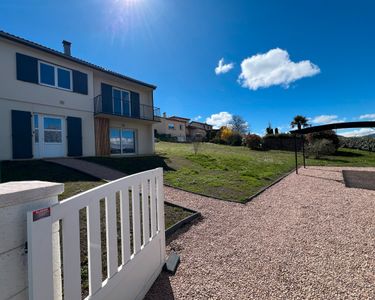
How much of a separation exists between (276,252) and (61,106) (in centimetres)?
1280

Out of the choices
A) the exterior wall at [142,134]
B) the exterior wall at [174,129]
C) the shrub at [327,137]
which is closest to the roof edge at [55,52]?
the exterior wall at [142,134]

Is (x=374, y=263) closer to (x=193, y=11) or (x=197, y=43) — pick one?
(x=193, y=11)

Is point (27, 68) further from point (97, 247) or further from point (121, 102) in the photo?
point (97, 247)

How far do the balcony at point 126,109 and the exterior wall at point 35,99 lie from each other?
0.54 metres

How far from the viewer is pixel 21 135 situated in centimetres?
1021

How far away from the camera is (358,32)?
440 inches

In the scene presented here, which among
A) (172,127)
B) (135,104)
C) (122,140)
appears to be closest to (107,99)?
(135,104)

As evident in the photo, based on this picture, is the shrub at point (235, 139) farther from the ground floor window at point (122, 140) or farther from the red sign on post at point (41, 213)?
the red sign on post at point (41, 213)

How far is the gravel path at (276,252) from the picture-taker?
2.46 metres

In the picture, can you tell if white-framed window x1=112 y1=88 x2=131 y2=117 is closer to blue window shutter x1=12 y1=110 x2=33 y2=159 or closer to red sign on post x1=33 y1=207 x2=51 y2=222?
blue window shutter x1=12 y1=110 x2=33 y2=159

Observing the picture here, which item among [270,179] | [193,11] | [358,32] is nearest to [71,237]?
[270,179]

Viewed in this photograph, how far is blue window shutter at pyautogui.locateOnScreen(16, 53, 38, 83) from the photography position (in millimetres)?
10219

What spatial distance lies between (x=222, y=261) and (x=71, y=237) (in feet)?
7.81

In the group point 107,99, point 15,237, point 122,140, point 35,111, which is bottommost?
point 15,237
